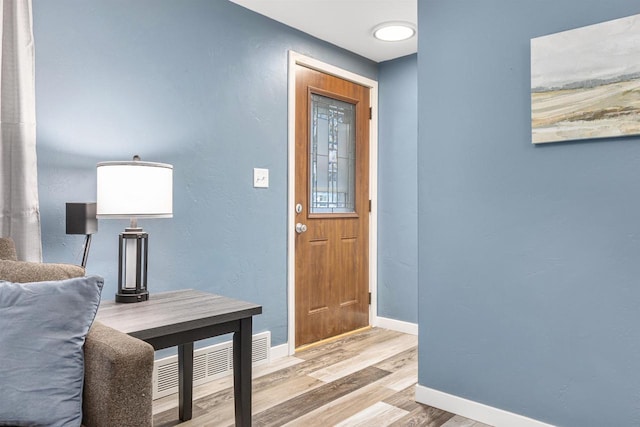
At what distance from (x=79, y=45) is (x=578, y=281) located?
97.6 inches

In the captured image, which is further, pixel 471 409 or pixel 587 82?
pixel 471 409

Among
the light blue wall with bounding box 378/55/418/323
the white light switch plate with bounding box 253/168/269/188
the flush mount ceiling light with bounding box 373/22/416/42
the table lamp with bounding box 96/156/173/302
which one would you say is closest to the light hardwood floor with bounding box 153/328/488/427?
the light blue wall with bounding box 378/55/418/323

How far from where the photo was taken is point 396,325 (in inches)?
143

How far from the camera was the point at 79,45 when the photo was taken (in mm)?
2051

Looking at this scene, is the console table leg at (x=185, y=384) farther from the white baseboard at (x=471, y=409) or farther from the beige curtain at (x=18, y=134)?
the white baseboard at (x=471, y=409)

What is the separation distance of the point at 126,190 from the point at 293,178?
1411 millimetres

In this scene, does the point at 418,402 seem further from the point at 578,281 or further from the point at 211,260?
the point at 211,260

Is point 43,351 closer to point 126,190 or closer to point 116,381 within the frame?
point 116,381

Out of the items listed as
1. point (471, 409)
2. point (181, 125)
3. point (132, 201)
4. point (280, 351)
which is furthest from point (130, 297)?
point (471, 409)

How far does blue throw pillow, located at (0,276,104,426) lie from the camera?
1091mm

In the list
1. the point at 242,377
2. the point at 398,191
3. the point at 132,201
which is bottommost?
the point at 242,377

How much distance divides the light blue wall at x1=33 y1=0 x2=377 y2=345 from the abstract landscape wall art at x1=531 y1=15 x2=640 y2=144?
166 cm

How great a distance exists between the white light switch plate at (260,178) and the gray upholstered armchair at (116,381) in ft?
5.40

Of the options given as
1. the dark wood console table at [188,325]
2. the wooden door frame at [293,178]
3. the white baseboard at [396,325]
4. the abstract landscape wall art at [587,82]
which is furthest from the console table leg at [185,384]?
the white baseboard at [396,325]
